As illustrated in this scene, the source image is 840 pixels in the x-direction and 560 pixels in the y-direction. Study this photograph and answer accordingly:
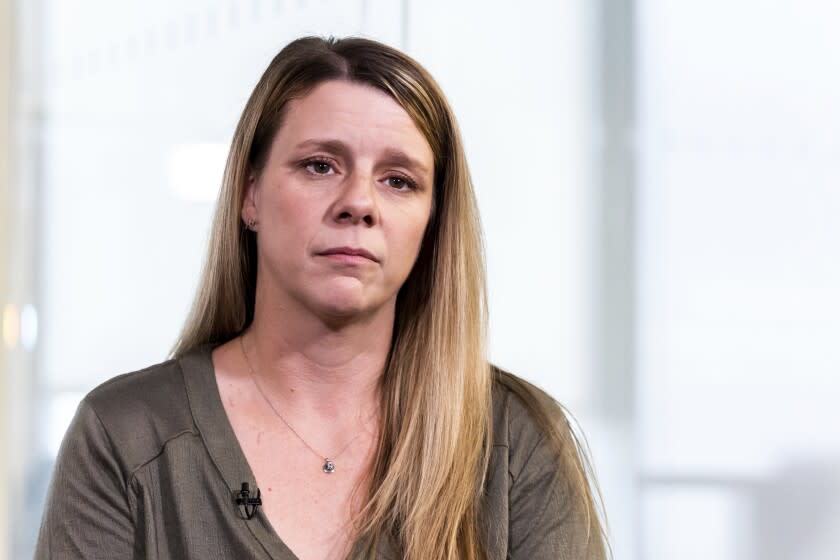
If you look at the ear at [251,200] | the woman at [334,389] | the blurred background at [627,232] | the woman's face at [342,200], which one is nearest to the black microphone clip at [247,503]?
the woman at [334,389]

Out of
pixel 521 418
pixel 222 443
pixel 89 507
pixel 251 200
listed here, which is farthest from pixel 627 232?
pixel 89 507

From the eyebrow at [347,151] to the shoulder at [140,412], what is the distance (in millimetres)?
326

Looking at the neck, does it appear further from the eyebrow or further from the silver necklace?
the eyebrow

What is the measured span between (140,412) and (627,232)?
1.17 m

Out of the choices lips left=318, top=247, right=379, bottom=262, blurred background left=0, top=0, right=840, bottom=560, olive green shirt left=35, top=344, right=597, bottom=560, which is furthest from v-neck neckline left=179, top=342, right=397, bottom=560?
blurred background left=0, top=0, right=840, bottom=560

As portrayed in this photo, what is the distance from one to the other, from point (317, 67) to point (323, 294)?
287mm

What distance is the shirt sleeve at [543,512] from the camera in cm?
150

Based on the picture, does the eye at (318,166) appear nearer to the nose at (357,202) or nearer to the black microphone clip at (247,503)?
the nose at (357,202)

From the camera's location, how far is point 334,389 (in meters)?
1.55

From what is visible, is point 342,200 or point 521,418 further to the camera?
point 521,418

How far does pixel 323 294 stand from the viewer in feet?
4.78

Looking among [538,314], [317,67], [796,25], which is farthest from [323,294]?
[796,25]

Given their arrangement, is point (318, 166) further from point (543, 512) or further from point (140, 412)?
point (543, 512)

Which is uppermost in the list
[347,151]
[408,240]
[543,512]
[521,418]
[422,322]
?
[347,151]
